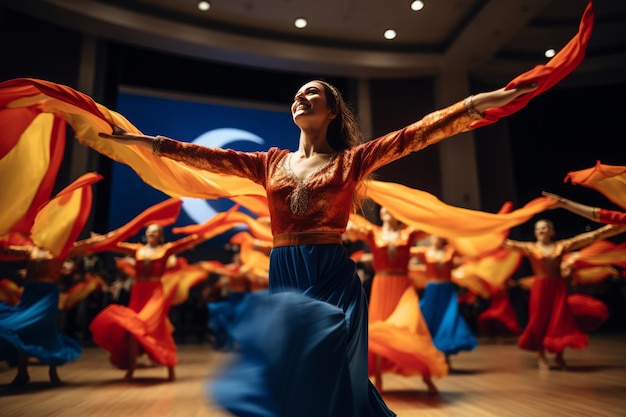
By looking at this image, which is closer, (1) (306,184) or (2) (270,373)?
(2) (270,373)

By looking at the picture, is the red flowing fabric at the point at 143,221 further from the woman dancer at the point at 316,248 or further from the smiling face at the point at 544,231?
the smiling face at the point at 544,231

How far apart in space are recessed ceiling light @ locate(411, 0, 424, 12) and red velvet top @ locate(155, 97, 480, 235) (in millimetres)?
6793

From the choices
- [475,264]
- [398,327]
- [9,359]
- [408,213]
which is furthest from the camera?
[475,264]

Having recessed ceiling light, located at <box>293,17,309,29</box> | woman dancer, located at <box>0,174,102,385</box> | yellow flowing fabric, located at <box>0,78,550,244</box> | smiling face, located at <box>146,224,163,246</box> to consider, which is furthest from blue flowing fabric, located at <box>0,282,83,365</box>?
recessed ceiling light, located at <box>293,17,309,29</box>

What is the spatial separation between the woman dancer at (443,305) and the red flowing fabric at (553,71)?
11.2ft

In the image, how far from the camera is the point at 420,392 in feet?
11.9

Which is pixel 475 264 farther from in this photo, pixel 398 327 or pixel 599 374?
pixel 398 327

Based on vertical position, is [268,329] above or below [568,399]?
above

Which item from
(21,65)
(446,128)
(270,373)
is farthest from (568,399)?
(21,65)

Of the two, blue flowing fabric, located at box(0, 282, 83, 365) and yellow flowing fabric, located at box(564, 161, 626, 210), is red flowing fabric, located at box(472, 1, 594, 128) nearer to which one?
yellow flowing fabric, located at box(564, 161, 626, 210)

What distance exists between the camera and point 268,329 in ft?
4.43

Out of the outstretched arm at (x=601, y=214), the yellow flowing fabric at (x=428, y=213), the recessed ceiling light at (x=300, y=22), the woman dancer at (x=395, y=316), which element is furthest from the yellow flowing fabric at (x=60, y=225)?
the recessed ceiling light at (x=300, y=22)

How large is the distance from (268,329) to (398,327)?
2.02 metres

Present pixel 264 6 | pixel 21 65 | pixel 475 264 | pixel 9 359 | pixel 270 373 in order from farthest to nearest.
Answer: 1. pixel 264 6
2. pixel 21 65
3. pixel 475 264
4. pixel 9 359
5. pixel 270 373
